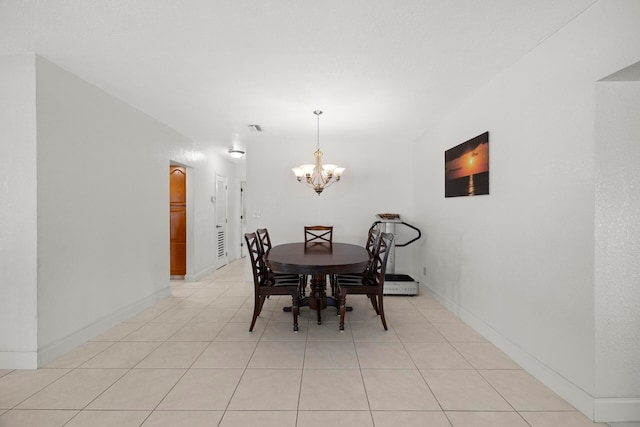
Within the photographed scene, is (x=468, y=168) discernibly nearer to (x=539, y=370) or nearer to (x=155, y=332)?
(x=539, y=370)

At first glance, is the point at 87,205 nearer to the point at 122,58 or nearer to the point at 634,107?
the point at 122,58

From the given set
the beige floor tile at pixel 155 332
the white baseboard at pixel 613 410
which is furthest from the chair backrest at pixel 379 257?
the beige floor tile at pixel 155 332

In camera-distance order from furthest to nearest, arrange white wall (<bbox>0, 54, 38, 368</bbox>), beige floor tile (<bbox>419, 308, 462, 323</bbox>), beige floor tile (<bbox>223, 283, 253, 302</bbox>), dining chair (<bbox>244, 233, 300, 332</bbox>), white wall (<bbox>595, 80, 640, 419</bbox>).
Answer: beige floor tile (<bbox>223, 283, 253, 302</bbox>)
beige floor tile (<bbox>419, 308, 462, 323</bbox>)
dining chair (<bbox>244, 233, 300, 332</bbox>)
white wall (<bbox>0, 54, 38, 368</bbox>)
white wall (<bbox>595, 80, 640, 419</bbox>)

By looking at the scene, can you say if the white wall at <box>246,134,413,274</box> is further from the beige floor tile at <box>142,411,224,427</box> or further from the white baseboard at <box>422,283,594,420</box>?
the beige floor tile at <box>142,411,224,427</box>

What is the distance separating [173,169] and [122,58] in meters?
2.88

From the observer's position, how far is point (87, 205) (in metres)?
2.72

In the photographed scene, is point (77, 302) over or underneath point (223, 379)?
over

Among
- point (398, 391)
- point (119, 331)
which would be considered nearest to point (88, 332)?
point (119, 331)

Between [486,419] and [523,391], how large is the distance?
1.52ft

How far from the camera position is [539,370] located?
6.71 ft

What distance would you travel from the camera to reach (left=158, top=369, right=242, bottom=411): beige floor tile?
1.80m

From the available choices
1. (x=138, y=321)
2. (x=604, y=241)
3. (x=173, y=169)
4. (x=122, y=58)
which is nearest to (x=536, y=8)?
(x=604, y=241)

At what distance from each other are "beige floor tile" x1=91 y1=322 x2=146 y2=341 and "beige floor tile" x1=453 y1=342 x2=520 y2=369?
3163 mm

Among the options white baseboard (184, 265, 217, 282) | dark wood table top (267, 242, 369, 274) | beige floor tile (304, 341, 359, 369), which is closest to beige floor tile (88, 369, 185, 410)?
beige floor tile (304, 341, 359, 369)
